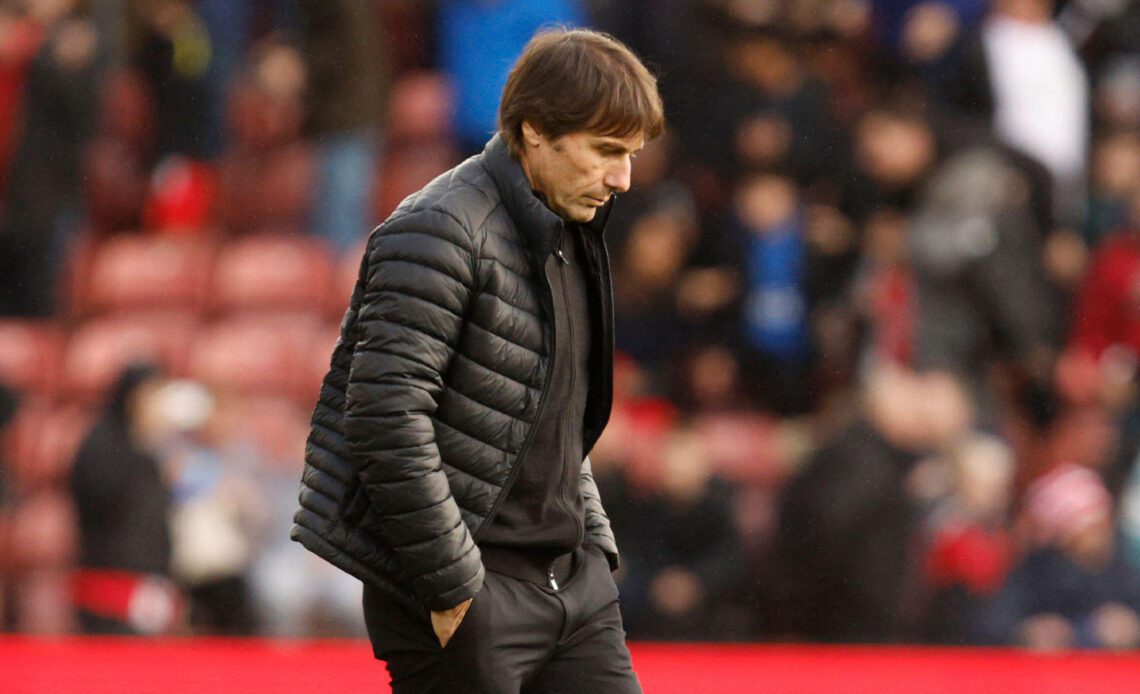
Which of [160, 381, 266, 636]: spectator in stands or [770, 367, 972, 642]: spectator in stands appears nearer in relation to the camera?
[770, 367, 972, 642]: spectator in stands

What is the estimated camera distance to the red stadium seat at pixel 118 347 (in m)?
7.04

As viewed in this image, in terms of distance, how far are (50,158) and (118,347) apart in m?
0.91

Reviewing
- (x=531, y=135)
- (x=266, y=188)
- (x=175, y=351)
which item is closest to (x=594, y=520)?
(x=531, y=135)

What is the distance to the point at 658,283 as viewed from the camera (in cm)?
704

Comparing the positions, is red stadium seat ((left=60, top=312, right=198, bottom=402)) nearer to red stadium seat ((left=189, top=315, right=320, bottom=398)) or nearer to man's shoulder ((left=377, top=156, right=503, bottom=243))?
red stadium seat ((left=189, top=315, right=320, bottom=398))

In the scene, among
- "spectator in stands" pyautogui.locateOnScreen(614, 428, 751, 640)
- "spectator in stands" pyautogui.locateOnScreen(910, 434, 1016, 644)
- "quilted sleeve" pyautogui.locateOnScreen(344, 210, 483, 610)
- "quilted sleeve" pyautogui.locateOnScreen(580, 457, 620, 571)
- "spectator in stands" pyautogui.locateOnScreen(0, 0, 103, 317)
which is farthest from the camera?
"spectator in stands" pyautogui.locateOnScreen(0, 0, 103, 317)

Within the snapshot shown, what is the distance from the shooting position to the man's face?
2512 millimetres

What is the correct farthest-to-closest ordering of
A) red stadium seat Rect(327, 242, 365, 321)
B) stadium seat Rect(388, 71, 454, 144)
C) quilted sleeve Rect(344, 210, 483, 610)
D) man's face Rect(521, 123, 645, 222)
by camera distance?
1. stadium seat Rect(388, 71, 454, 144)
2. red stadium seat Rect(327, 242, 365, 321)
3. man's face Rect(521, 123, 645, 222)
4. quilted sleeve Rect(344, 210, 483, 610)

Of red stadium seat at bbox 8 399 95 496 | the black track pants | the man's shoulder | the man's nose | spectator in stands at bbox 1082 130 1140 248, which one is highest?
spectator in stands at bbox 1082 130 1140 248

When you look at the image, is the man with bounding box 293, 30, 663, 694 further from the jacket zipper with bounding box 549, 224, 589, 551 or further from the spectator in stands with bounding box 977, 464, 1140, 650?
the spectator in stands with bounding box 977, 464, 1140, 650

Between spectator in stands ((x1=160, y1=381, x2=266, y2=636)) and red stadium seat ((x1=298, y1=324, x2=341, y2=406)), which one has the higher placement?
red stadium seat ((x1=298, y1=324, x2=341, y2=406))

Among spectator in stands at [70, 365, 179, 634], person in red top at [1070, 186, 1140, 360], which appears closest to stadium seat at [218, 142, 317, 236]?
spectator in stands at [70, 365, 179, 634]

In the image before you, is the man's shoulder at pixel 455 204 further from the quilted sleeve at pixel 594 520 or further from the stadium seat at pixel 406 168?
the stadium seat at pixel 406 168

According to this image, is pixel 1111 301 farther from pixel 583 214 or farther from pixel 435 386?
pixel 435 386
